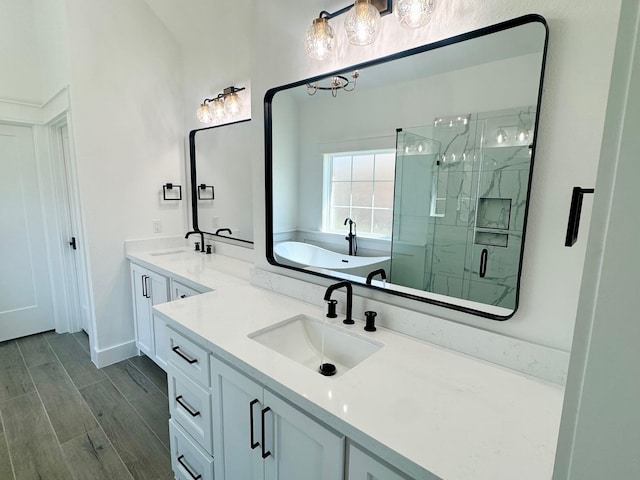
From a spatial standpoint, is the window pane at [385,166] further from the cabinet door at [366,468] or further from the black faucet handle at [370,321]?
the cabinet door at [366,468]

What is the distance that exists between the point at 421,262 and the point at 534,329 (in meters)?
0.50

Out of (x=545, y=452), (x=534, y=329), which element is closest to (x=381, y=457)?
(x=545, y=452)

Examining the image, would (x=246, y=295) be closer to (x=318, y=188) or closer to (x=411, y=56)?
(x=318, y=188)

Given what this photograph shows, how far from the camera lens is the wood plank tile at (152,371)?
243 cm

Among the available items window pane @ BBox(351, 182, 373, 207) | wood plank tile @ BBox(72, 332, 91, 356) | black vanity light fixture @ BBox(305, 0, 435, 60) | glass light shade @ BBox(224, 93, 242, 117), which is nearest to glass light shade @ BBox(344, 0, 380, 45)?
black vanity light fixture @ BBox(305, 0, 435, 60)

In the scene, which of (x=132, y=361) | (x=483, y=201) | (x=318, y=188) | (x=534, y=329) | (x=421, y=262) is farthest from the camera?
(x=132, y=361)

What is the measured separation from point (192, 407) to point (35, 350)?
251 centimetres

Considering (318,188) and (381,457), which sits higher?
(318,188)

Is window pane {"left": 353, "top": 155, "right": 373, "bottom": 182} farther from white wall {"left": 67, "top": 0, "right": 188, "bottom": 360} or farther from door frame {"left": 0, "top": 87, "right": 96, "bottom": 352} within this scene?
door frame {"left": 0, "top": 87, "right": 96, "bottom": 352}

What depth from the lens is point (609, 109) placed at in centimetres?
36

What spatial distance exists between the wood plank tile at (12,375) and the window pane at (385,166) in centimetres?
291

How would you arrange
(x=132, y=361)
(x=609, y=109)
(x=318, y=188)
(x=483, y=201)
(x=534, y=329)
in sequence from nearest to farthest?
(x=609, y=109) < (x=534, y=329) < (x=483, y=201) < (x=318, y=188) < (x=132, y=361)

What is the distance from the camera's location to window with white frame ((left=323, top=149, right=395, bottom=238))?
5.18 ft

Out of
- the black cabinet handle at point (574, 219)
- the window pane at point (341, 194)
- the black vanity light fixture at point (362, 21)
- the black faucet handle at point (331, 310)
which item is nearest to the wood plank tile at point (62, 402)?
the black faucet handle at point (331, 310)
